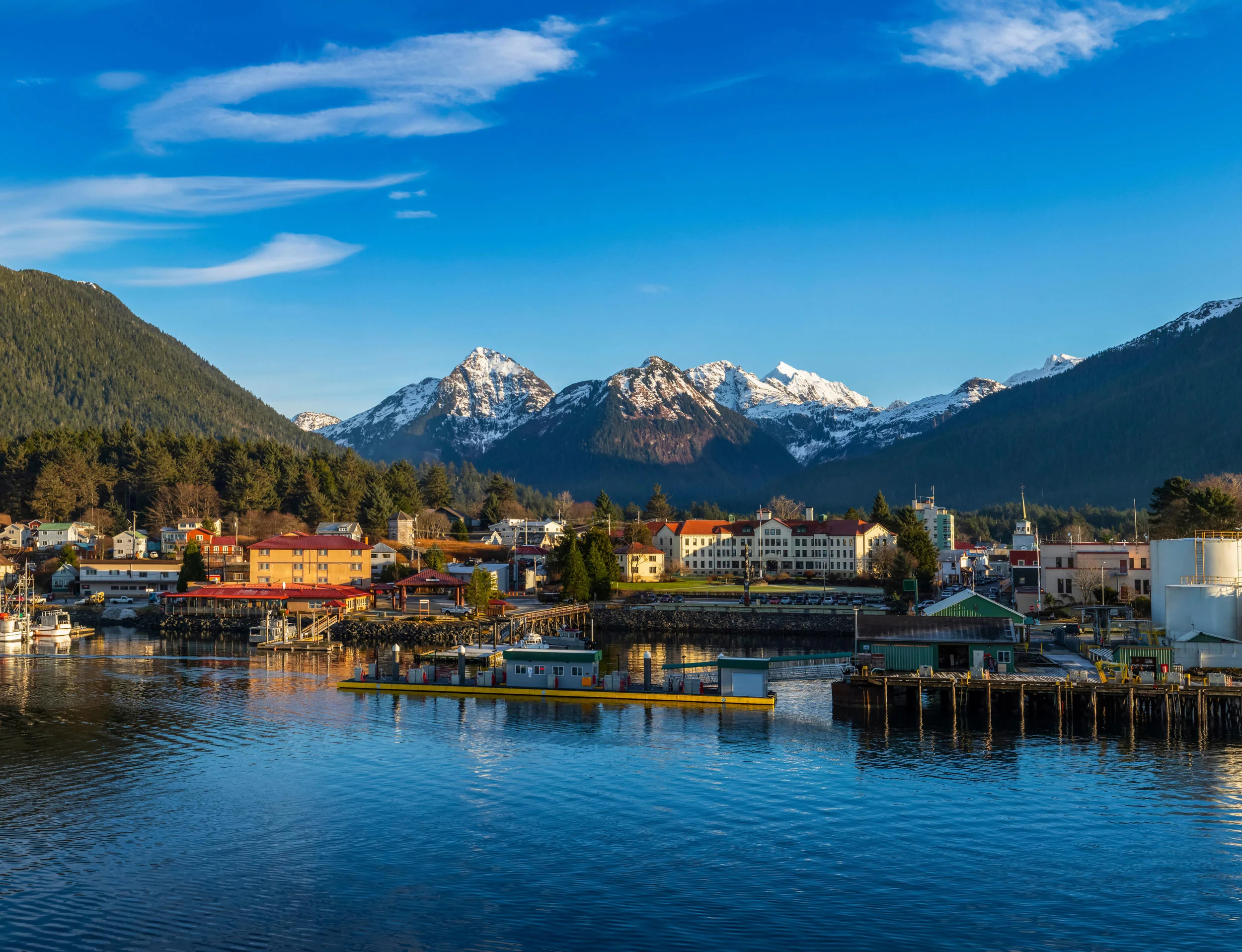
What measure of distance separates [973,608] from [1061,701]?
18454 millimetres

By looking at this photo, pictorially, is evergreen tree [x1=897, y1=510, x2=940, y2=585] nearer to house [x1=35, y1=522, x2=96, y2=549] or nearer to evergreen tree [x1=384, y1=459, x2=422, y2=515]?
evergreen tree [x1=384, y1=459, x2=422, y2=515]

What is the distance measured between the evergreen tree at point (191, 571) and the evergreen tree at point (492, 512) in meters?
73.5

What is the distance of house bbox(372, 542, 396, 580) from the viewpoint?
420 feet

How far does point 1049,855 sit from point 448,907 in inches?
712

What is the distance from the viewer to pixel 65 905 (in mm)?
27375

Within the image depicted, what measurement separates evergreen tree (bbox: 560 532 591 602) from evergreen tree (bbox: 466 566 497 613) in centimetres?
1157

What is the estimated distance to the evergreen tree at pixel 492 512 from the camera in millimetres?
187375

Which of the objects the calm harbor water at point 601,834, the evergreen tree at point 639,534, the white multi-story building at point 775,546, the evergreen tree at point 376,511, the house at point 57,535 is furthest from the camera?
the evergreen tree at point 376,511

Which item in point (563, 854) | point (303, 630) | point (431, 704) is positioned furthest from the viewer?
point (303, 630)

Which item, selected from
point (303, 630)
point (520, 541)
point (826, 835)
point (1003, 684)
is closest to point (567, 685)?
point (1003, 684)

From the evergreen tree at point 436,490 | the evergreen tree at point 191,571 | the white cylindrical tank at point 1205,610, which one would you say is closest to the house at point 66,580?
the evergreen tree at point 191,571

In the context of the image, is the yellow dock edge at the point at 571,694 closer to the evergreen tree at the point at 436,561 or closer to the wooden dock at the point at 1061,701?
the wooden dock at the point at 1061,701

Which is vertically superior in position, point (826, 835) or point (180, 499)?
point (180, 499)

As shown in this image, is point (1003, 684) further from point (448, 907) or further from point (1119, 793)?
point (448, 907)
